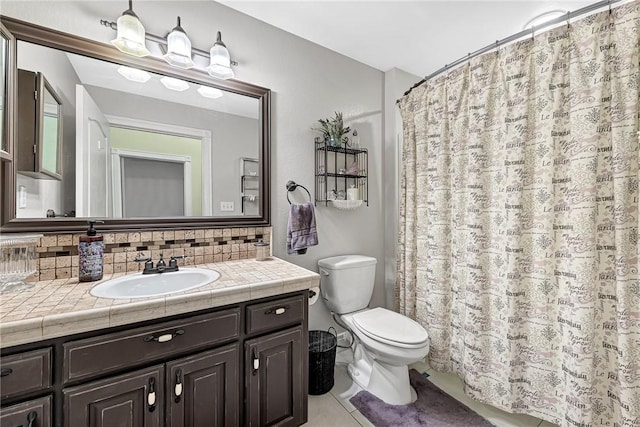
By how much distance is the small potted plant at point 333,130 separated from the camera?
2039mm

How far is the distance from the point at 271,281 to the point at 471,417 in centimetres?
137

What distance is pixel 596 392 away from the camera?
1.25 m

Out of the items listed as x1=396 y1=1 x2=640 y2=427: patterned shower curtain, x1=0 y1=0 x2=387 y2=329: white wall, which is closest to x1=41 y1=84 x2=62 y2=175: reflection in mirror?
x1=0 y1=0 x2=387 y2=329: white wall

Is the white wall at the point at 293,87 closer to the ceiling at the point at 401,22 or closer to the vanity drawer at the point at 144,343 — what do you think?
the ceiling at the point at 401,22

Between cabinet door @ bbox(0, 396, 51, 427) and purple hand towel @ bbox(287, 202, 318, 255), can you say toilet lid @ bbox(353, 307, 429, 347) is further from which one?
cabinet door @ bbox(0, 396, 51, 427)

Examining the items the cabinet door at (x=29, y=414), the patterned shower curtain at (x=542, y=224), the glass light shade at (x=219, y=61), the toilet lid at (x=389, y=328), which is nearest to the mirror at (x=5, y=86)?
the glass light shade at (x=219, y=61)

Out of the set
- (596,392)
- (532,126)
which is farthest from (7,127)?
(596,392)

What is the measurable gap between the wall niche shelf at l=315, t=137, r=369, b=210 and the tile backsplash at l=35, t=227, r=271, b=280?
549 millimetres

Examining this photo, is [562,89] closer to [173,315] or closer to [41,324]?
[173,315]

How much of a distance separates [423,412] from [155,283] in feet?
5.30

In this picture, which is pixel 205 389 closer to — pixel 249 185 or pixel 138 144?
pixel 249 185

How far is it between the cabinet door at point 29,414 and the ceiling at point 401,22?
204 centimetres

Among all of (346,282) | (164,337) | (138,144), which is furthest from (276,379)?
(138,144)

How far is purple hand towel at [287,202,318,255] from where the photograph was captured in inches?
70.9
